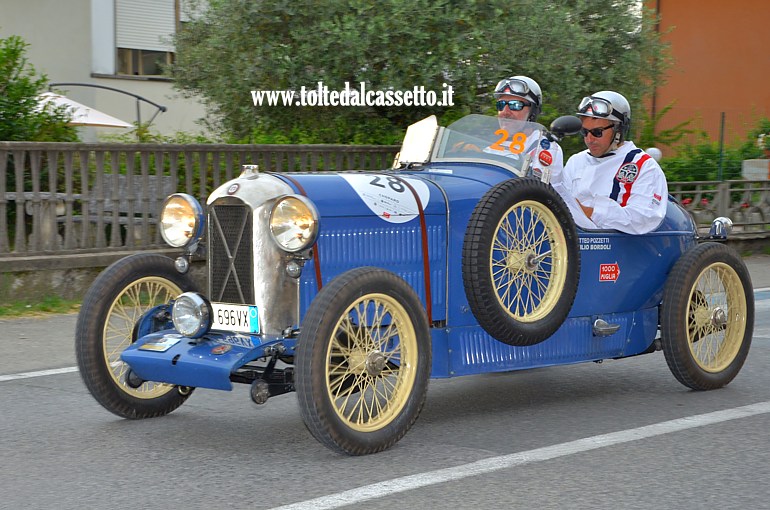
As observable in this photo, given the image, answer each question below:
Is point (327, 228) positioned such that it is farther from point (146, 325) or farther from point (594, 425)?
point (594, 425)

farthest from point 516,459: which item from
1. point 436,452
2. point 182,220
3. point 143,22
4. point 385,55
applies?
point 143,22

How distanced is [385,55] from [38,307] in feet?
15.8

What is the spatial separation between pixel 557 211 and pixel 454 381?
5.39 ft

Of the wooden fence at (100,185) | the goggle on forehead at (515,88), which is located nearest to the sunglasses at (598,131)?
the goggle on forehead at (515,88)

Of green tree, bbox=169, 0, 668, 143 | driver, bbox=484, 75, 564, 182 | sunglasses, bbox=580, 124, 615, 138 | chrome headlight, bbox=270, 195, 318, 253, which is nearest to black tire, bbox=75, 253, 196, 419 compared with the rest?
chrome headlight, bbox=270, 195, 318, 253

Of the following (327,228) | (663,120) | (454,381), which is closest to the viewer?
(327,228)

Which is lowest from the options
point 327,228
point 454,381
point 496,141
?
point 454,381

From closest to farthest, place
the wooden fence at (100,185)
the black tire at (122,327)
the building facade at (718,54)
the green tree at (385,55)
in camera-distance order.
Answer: the black tire at (122,327) < the wooden fence at (100,185) < the green tree at (385,55) < the building facade at (718,54)

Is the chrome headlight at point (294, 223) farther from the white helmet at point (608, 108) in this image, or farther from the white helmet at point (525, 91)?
the white helmet at point (608, 108)

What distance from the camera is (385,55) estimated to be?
12.2 meters

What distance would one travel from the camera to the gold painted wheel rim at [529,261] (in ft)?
19.3

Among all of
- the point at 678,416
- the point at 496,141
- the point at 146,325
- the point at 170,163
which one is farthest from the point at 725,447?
the point at 170,163

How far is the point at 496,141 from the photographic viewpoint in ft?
21.1

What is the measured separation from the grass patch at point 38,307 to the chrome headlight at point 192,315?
14.4 ft
